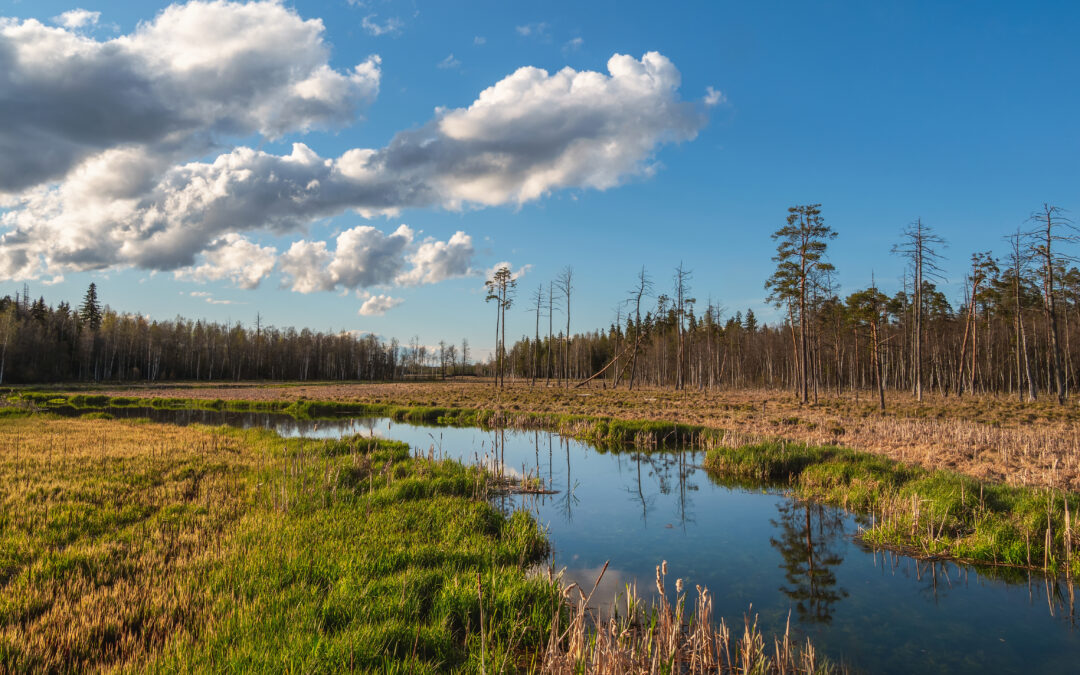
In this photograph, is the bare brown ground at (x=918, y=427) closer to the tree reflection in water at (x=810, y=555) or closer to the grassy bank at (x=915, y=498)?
the grassy bank at (x=915, y=498)

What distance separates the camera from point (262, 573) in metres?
6.11

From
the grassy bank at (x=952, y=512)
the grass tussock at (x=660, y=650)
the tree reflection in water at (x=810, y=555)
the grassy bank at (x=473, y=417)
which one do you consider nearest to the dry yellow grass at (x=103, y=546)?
the grass tussock at (x=660, y=650)

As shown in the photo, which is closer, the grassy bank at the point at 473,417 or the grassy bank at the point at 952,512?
the grassy bank at the point at 952,512

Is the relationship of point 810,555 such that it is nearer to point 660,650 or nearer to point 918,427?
point 660,650

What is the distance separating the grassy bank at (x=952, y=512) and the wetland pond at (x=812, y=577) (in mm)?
445

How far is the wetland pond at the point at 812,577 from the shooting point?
19.9 feet

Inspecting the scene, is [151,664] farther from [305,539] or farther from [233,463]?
[233,463]

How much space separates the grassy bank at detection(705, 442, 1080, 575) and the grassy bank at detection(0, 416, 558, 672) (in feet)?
24.2

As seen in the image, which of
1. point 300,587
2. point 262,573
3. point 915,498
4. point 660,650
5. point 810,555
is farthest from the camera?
point 915,498

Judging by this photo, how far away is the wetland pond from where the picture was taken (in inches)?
239

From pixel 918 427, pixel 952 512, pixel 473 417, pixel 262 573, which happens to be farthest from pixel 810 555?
pixel 473 417

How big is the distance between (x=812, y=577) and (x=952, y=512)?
4038 mm

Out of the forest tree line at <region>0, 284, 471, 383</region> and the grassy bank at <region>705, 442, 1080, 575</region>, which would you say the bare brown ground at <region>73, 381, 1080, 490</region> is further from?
the forest tree line at <region>0, 284, 471, 383</region>

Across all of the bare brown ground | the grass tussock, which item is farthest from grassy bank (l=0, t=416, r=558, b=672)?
the bare brown ground
